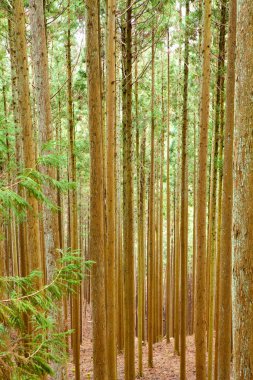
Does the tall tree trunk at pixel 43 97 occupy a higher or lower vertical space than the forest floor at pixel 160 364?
higher

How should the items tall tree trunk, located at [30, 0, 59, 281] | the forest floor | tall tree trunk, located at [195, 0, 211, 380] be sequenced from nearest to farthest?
tall tree trunk, located at [30, 0, 59, 281], tall tree trunk, located at [195, 0, 211, 380], the forest floor

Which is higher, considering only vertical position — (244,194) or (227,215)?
(244,194)

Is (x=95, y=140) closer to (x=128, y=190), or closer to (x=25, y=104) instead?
(x=25, y=104)

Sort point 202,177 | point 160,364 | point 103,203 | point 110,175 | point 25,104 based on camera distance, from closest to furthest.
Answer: point 103,203 < point 25,104 < point 110,175 < point 202,177 < point 160,364

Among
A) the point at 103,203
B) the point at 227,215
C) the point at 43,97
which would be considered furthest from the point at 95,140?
the point at 227,215

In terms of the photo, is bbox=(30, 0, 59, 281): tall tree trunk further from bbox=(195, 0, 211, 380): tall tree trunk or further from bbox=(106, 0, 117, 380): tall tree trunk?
bbox=(195, 0, 211, 380): tall tree trunk

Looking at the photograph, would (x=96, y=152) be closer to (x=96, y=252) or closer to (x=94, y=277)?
(x=96, y=252)

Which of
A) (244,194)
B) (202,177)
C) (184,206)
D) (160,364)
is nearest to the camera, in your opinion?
(244,194)

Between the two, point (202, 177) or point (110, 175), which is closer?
point (110, 175)

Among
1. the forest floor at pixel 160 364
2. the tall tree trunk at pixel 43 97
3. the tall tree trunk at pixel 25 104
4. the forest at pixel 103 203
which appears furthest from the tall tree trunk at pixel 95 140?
the forest floor at pixel 160 364

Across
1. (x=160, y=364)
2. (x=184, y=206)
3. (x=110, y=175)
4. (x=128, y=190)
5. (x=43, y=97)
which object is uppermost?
(x=43, y=97)

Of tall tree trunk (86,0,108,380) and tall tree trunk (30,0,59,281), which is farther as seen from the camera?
tall tree trunk (30,0,59,281)

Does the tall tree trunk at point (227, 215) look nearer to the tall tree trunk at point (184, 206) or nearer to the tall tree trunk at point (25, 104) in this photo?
the tall tree trunk at point (184, 206)

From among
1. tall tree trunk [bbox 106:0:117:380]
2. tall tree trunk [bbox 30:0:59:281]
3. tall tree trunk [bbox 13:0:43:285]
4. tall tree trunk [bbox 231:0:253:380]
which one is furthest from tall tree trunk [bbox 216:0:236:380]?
tall tree trunk [bbox 231:0:253:380]
